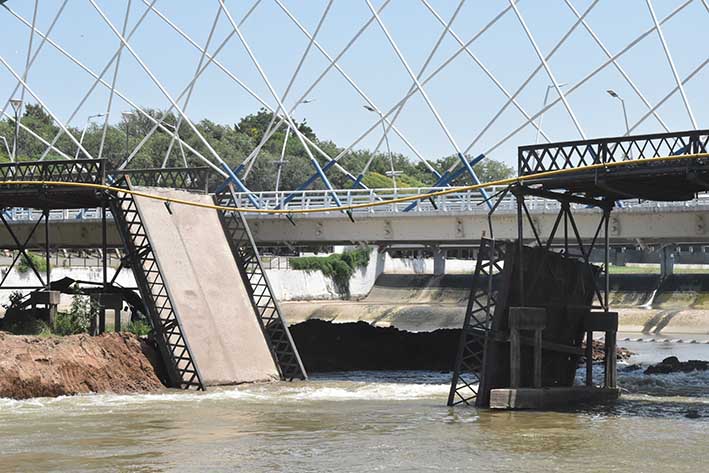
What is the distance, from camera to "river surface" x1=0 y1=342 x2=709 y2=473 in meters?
30.0

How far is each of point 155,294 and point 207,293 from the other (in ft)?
6.21

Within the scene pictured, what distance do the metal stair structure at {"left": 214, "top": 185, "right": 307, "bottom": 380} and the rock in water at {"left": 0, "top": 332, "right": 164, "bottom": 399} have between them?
16.9ft

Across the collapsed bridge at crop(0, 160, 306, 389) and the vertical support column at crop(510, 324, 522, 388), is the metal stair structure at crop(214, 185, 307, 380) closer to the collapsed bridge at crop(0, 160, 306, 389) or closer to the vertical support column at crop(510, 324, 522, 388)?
the collapsed bridge at crop(0, 160, 306, 389)

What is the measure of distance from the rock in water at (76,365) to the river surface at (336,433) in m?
0.88

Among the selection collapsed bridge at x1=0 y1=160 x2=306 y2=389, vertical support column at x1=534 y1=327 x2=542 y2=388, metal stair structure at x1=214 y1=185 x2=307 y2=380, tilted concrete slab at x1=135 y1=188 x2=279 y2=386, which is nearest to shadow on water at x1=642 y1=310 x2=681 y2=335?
metal stair structure at x1=214 y1=185 x2=307 y2=380

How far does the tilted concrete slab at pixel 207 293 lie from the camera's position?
157 feet

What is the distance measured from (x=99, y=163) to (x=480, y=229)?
15.9m

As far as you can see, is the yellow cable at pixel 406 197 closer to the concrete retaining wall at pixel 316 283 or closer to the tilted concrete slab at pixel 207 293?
the tilted concrete slab at pixel 207 293

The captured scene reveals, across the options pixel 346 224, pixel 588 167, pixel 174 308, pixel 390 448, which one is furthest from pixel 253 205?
pixel 390 448

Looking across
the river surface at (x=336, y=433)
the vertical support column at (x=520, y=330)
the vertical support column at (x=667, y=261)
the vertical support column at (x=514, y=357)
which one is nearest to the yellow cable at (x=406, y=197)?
the vertical support column at (x=520, y=330)

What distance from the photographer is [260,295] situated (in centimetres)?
5197

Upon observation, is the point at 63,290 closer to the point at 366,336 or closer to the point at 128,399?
the point at 128,399

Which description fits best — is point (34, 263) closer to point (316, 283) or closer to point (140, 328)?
point (316, 283)

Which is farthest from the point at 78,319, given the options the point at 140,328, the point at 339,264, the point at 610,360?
the point at 339,264
